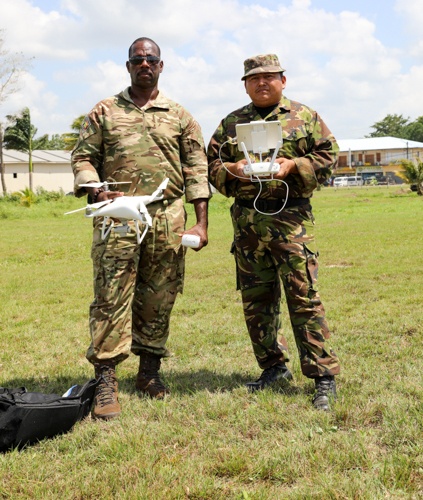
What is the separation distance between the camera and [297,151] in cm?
409

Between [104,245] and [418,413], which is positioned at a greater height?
[104,245]

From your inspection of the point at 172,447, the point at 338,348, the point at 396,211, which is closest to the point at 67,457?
the point at 172,447

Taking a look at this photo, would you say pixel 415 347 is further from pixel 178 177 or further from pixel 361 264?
pixel 361 264

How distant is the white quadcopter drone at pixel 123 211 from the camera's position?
365 cm

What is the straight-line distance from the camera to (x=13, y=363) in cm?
531

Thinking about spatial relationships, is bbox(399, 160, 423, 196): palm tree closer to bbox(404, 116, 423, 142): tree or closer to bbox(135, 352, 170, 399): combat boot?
bbox(135, 352, 170, 399): combat boot

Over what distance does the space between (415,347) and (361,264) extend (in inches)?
217

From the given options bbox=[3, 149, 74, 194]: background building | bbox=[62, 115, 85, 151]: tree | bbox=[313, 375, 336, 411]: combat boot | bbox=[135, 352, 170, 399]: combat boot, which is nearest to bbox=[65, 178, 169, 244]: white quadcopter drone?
bbox=[135, 352, 170, 399]: combat boot

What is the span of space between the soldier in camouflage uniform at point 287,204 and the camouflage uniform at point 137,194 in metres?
0.28

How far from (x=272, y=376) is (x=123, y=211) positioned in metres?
1.57

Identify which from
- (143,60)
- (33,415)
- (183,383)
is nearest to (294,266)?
(183,383)

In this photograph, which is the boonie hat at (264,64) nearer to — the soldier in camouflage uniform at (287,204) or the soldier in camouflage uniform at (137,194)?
the soldier in camouflage uniform at (287,204)

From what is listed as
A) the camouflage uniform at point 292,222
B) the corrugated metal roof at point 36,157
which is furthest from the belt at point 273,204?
the corrugated metal roof at point 36,157

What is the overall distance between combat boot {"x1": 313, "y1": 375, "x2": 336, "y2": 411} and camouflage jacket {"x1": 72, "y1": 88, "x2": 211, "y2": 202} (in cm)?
138
